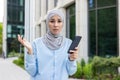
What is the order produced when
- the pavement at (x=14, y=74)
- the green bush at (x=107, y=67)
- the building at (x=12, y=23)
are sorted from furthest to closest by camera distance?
the building at (x=12, y=23)
the pavement at (x=14, y=74)
the green bush at (x=107, y=67)

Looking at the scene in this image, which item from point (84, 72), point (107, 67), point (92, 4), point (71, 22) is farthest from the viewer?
point (71, 22)

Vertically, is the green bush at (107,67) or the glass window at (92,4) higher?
the glass window at (92,4)

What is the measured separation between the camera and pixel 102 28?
20.9 meters

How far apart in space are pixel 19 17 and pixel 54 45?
205 ft

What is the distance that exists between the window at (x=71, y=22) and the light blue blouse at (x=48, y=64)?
70.7ft

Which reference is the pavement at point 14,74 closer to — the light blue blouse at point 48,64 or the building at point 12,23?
the light blue blouse at point 48,64

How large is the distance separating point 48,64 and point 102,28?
58.1 ft

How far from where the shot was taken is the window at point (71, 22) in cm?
2525

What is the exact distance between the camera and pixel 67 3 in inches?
1005

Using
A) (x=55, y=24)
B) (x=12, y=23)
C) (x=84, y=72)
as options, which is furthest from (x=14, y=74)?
(x=12, y=23)

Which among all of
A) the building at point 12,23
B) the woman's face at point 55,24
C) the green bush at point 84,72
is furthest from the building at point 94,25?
the building at point 12,23

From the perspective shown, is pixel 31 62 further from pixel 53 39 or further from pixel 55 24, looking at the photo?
pixel 55 24

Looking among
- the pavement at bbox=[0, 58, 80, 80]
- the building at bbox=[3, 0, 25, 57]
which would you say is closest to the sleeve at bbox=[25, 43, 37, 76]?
the pavement at bbox=[0, 58, 80, 80]

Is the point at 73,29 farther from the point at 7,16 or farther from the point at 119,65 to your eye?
the point at 7,16
